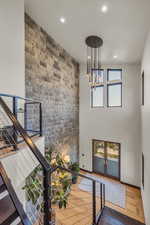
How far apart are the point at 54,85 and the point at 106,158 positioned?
4.89 meters

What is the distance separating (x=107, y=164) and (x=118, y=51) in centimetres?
569

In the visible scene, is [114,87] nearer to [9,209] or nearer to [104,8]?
[104,8]

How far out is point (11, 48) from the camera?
2.93 metres

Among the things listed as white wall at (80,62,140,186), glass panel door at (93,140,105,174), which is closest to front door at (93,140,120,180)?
glass panel door at (93,140,105,174)

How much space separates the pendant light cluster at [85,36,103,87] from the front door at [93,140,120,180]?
381cm

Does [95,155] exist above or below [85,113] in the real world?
below

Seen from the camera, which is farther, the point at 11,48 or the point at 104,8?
the point at 104,8

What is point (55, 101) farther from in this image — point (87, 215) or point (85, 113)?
point (87, 215)

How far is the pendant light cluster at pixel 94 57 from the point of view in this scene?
4305 mm

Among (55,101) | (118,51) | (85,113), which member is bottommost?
(85,113)

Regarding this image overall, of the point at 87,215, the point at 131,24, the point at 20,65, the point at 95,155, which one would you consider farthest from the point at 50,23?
the point at 95,155

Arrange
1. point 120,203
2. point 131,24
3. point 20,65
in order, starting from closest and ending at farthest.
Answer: point 20,65 → point 131,24 → point 120,203

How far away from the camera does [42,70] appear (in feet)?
15.4

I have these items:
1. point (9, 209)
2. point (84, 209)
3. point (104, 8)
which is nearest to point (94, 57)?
point (104, 8)
